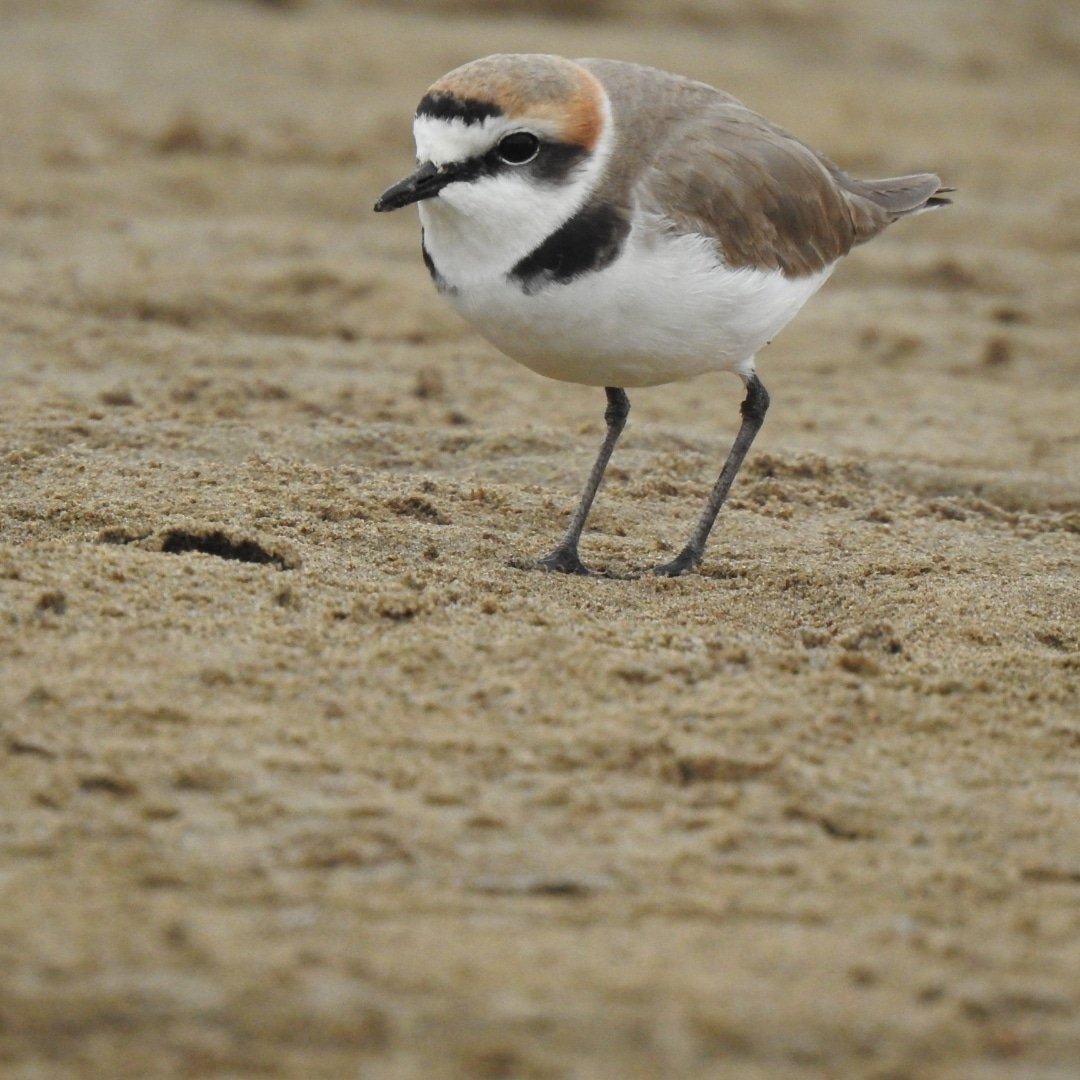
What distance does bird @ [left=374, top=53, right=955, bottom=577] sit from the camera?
13.7ft

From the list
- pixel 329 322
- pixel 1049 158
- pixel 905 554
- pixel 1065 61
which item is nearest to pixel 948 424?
pixel 905 554

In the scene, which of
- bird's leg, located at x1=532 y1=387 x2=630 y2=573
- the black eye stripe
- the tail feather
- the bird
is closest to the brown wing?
the bird

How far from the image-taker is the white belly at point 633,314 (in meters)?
4.23

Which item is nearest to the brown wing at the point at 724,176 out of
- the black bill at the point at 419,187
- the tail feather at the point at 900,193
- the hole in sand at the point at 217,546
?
the tail feather at the point at 900,193

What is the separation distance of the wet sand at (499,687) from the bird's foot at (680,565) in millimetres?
140

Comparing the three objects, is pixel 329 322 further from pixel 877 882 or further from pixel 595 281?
pixel 877 882

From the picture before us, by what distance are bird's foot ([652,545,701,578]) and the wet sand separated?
14 centimetres

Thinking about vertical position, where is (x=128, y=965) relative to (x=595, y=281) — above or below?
below

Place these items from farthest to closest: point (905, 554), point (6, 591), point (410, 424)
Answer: point (410, 424) → point (905, 554) → point (6, 591)

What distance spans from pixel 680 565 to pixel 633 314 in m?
0.80

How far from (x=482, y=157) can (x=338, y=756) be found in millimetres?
1597

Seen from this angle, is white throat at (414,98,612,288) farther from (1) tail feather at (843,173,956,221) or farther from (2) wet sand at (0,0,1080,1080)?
(1) tail feather at (843,173,956,221)

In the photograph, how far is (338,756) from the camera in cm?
338

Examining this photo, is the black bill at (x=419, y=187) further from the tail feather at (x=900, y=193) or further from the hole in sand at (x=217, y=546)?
the tail feather at (x=900, y=193)
